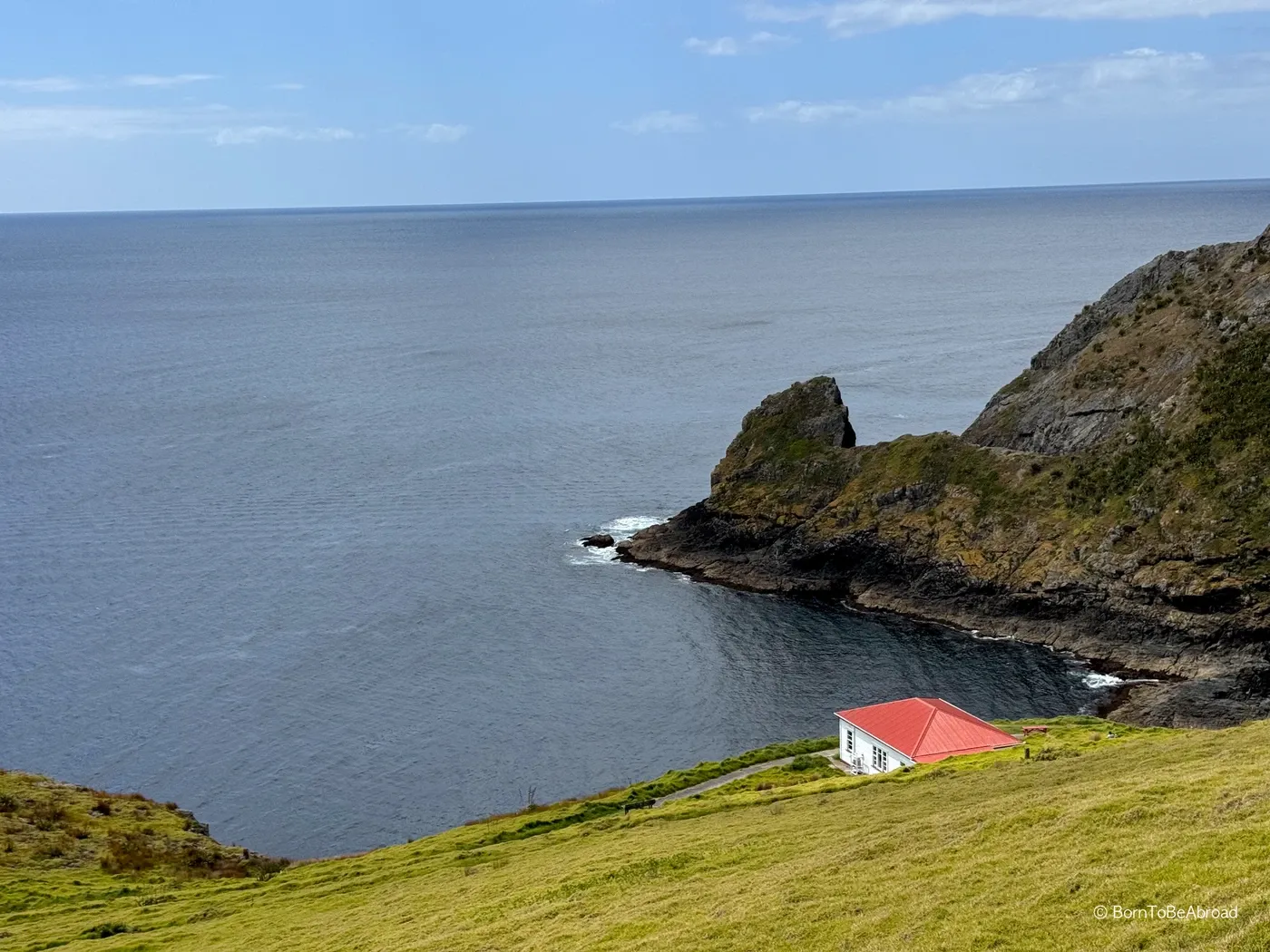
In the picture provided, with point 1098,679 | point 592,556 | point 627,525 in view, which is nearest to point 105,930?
point 1098,679

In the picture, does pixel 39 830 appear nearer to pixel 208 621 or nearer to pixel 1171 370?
pixel 208 621

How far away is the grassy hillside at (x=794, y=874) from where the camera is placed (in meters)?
25.6

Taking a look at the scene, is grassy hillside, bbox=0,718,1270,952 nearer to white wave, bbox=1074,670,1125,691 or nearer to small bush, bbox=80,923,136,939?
small bush, bbox=80,923,136,939

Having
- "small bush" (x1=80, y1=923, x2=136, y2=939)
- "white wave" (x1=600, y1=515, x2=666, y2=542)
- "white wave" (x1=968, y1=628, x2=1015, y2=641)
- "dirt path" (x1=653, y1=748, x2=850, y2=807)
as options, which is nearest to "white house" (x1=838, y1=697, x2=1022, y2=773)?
"dirt path" (x1=653, y1=748, x2=850, y2=807)

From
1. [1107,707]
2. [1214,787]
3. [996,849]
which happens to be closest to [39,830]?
[996,849]

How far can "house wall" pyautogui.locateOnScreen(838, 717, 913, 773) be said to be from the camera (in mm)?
62438

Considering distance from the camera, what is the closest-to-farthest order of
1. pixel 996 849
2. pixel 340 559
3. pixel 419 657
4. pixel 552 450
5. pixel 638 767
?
pixel 996 849, pixel 638 767, pixel 419 657, pixel 340 559, pixel 552 450

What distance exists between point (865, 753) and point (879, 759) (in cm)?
129

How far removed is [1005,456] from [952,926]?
83920mm

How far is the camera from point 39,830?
60531mm

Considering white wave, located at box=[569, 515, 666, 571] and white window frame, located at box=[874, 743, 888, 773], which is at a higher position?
white wave, located at box=[569, 515, 666, 571]

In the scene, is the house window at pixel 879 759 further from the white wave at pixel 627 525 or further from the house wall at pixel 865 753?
the white wave at pixel 627 525

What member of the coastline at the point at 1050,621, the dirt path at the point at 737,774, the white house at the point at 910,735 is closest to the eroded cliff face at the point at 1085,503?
the coastline at the point at 1050,621

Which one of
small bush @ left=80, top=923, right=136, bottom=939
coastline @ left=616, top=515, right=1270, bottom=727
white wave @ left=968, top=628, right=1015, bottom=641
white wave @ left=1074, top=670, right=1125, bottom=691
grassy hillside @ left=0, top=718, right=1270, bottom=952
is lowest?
white wave @ left=1074, top=670, right=1125, bottom=691
